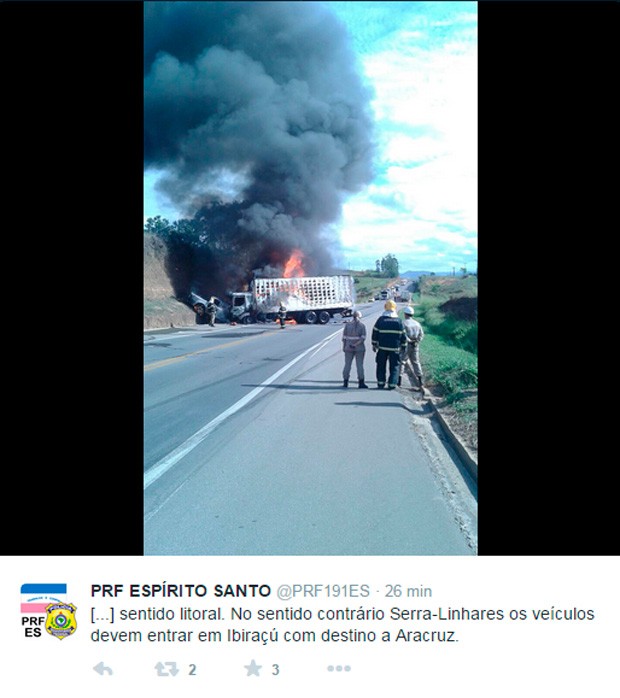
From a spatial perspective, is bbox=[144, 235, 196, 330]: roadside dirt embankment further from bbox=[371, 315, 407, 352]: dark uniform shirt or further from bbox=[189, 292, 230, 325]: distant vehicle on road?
bbox=[371, 315, 407, 352]: dark uniform shirt

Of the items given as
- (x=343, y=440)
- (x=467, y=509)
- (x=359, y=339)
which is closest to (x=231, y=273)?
(x=359, y=339)

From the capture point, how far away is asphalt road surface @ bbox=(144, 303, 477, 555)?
4.04 metres

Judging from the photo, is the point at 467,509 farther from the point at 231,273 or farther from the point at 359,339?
the point at 231,273

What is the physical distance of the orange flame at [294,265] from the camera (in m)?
34.5

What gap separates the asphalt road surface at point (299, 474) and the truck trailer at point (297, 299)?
21.6 m

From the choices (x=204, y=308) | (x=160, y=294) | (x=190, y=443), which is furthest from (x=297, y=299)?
(x=190, y=443)

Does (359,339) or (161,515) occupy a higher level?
(359,339)

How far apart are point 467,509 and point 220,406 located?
5.13 meters

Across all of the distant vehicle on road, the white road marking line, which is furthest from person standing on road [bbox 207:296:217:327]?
the white road marking line
